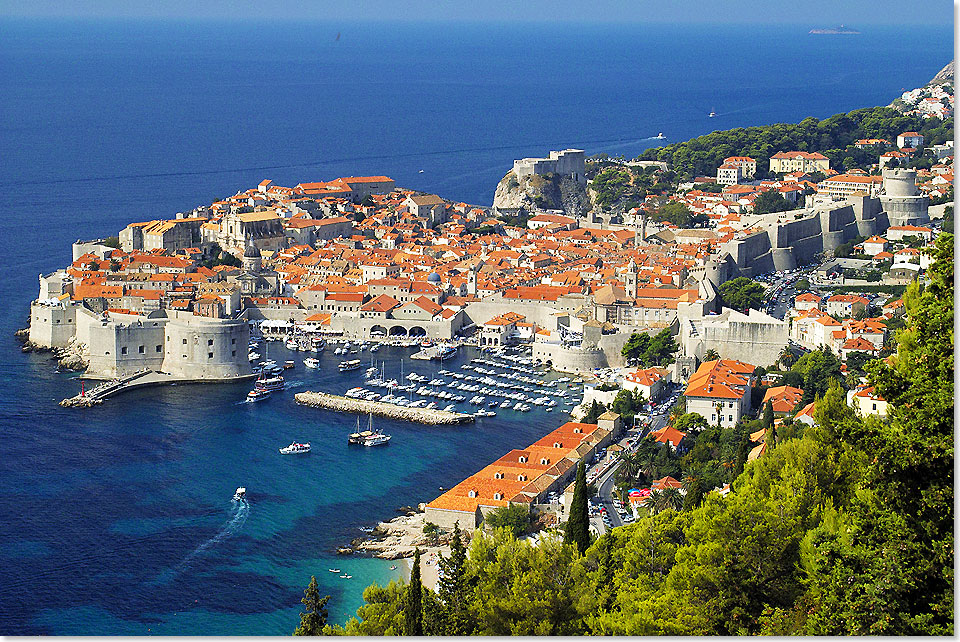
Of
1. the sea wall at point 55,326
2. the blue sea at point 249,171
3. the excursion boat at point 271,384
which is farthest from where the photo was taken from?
the sea wall at point 55,326

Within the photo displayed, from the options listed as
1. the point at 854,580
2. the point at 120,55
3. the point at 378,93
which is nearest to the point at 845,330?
the point at 854,580

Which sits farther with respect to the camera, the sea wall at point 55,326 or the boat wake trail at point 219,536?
the sea wall at point 55,326

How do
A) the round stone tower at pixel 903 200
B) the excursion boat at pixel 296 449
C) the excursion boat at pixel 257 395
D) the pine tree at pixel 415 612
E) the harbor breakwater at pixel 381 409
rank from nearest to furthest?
the pine tree at pixel 415 612, the excursion boat at pixel 296 449, the harbor breakwater at pixel 381 409, the excursion boat at pixel 257 395, the round stone tower at pixel 903 200

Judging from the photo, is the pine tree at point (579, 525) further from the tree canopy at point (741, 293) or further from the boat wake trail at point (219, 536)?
the tree canopy at point (741, 293)

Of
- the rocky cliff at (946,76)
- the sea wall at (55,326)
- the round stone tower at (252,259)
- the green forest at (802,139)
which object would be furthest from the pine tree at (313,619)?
the rocky cliff at (946,76)

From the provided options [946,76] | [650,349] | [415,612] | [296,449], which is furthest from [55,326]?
[946,76]

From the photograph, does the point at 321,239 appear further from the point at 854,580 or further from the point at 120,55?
the point at 120,55
